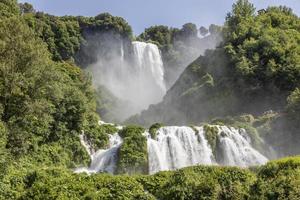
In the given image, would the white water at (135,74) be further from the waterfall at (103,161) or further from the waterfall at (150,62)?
the waterfall at (103,161)

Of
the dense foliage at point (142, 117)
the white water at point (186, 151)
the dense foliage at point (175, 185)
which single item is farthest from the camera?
the white water at point (186, 151)

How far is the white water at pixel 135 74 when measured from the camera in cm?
7850

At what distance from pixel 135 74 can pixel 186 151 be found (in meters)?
42.7

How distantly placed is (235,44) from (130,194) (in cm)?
4103

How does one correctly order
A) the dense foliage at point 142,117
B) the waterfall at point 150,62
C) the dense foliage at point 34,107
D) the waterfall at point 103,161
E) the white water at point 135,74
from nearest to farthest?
the dense foliage at point 142,117 → the dense foliage at point 34,107 → the waterfall at point 103,161 → the waterfall at point 150,62 → the white water at point 135,74

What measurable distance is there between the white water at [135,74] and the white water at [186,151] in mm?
38936

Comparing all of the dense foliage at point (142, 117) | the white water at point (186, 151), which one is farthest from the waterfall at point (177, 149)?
the dense foliage at point (142, 117)

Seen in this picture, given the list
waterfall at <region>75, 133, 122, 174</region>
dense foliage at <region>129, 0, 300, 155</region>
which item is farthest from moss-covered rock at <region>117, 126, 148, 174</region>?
dense foliage at <region>129, 0, 300, 155</region>

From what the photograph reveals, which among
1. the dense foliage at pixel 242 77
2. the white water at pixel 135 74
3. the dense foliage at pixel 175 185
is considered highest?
the white water at pixel 135 74

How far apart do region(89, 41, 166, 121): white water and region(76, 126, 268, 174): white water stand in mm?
38936

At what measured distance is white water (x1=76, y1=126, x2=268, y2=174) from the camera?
35406mm

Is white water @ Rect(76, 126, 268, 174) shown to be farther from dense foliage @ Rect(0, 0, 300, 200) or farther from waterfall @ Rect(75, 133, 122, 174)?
dense foliage @ Rect(0, 0, 300, 200)

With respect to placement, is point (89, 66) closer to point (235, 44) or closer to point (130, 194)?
point (235, 44)

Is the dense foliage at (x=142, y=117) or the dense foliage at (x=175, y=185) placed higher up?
the dense foliage at (x=142, y=117)
